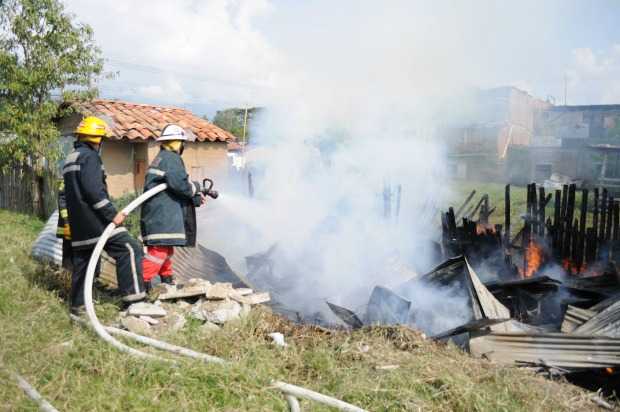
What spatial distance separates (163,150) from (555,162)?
30.4 metres

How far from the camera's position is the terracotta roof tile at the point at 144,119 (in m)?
12.3

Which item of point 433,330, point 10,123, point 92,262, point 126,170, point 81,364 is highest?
point 10,123

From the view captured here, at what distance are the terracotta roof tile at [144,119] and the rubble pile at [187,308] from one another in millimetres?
8153

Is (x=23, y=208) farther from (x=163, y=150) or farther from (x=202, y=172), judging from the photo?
(x=163, y=150)

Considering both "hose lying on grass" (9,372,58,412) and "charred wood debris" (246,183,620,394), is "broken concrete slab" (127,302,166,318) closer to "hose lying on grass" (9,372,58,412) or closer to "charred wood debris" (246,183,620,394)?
"hose lying on grass" (9,372,58,412)

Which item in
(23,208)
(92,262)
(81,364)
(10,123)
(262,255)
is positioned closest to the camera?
(81,364)

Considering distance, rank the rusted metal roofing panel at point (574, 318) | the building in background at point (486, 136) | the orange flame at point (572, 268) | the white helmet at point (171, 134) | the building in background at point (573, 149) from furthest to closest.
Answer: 1. the building in background at point (486, 136)
2. the building in background at point (573, 149)
3. the orange flame at point (572, 268)
4. the white helmet at point (171, 134)
5. the rusted metal roofing panel at point (574, 318)

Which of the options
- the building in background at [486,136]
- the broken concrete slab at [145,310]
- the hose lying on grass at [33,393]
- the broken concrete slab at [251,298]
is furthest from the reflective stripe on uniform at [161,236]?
the building in background at [486,136]

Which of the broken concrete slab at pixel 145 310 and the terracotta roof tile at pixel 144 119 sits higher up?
the terracotta roof tile at pixel 144 119

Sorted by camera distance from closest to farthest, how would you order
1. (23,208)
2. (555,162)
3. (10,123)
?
(10,123)
(23,208)
(555,162)

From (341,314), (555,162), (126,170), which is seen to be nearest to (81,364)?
(341,314)

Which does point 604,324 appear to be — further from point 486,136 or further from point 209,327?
point 486,136

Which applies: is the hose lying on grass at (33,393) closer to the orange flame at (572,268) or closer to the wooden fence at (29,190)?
the orange flame at (572,268)

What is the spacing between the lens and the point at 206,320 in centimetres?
458
